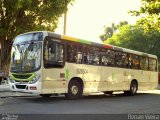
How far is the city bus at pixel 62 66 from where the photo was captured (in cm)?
1602

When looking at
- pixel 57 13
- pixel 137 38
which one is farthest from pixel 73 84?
pixel 137 38

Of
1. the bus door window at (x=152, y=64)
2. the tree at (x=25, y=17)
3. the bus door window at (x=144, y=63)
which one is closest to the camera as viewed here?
→ the bus door window at (x=144, y=63)

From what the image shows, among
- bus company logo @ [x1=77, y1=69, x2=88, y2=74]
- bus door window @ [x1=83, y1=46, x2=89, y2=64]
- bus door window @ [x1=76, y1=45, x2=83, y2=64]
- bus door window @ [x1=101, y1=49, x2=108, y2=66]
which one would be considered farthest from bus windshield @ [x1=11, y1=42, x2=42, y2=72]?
bus door window @ [x1=101, y1=49, x2=108, y2=66]

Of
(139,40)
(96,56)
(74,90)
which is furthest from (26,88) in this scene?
(139,40)

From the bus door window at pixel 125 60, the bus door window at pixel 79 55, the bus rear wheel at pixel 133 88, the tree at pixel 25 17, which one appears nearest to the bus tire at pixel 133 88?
the bus rear wheel at pixel 133 88

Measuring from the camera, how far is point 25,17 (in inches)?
1260

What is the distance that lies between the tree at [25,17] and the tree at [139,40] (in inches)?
1548

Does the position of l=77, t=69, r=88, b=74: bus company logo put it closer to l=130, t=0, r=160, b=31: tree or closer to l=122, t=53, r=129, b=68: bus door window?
l=122, t=53, r=129, b=68: bus door window

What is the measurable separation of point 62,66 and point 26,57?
1.71 meters

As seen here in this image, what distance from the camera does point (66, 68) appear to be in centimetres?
1711

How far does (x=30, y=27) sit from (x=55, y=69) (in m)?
16.0

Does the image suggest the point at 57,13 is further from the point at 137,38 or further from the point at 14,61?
the point at 137,38

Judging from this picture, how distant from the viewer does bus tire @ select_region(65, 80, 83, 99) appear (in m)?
17.4

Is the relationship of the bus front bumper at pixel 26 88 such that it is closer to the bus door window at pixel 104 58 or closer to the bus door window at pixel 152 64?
the bus door window at pixel 104 58
